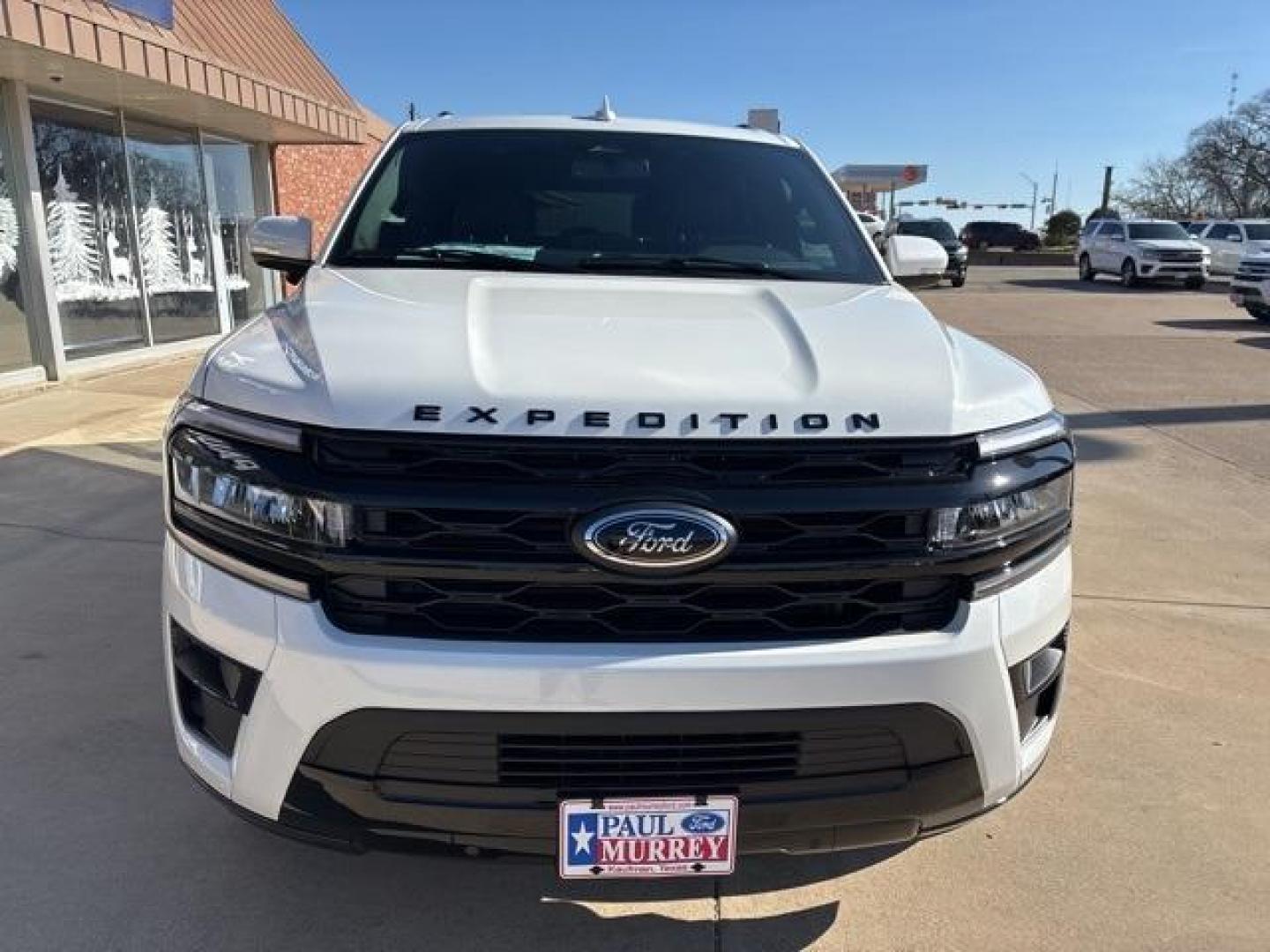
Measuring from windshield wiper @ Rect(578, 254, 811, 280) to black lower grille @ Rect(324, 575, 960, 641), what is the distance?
4.60 ft

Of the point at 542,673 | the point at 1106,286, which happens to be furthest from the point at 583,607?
the point at 1106,286

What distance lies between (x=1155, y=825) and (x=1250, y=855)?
23 centimetres

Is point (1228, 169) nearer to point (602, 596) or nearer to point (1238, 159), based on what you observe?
point (1238, 159)

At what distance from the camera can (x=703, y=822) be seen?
1.92 meters

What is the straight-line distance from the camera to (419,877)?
256 cm

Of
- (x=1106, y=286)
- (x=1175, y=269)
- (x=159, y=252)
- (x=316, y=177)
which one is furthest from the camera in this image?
(x=1106, y=286)

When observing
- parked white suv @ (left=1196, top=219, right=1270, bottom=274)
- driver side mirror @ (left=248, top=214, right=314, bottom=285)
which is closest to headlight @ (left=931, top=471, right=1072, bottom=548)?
driver side mirror @ (left=248, top=214, right=314, bottom=285)

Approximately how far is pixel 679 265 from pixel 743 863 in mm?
1710

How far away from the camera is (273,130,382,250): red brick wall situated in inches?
599

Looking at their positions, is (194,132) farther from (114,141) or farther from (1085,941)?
(1085,941)

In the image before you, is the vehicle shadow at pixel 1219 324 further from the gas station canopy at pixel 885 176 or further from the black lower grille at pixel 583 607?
the gas station canopy at pixel 885 176

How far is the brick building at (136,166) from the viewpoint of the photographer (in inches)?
345

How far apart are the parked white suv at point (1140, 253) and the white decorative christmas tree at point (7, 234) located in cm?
2580

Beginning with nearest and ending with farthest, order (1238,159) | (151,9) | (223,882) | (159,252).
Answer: (223,882) → (151,9) → (159,252) → (1238,159)
